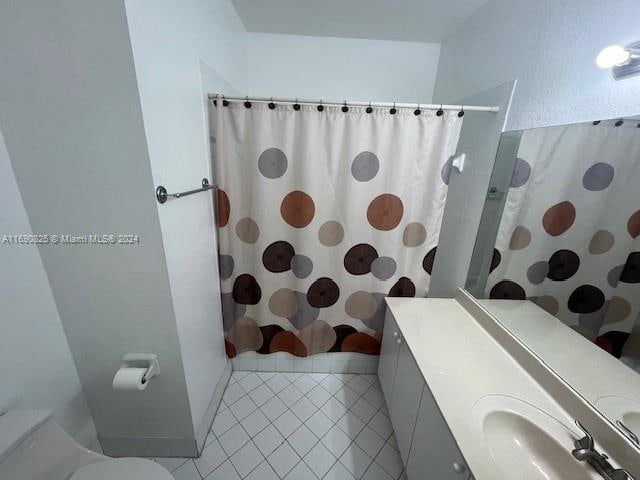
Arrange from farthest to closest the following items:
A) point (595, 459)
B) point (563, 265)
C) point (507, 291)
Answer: point (507, 291)
point (563, 265)
point (595, 459)

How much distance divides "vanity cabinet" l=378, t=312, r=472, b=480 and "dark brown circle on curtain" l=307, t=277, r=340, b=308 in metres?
0.37

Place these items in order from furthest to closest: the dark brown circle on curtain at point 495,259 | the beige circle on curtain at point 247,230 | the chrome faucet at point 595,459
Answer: the beige circle on curtain at point 247,230 → the dark brown circle on curtain at point 495,259 → the chrome faucet at point 595,459

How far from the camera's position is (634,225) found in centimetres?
70

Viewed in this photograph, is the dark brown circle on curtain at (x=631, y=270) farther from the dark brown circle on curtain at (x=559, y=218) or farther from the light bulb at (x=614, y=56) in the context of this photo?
the light bulb at (x=614, y=56)

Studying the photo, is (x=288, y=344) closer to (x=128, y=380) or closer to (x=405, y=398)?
(x=405, y=398)

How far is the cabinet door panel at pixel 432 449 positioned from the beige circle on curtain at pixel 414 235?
80 centimetres

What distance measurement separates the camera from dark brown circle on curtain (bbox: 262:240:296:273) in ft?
4.91

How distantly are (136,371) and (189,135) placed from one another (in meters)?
0.99

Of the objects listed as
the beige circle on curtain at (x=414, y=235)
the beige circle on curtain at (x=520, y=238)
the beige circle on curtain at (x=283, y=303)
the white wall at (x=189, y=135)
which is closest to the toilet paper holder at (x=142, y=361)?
the white wall at (x=189, y=135)

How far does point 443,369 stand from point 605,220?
754mm

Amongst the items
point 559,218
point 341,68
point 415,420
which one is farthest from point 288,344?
point 341,68

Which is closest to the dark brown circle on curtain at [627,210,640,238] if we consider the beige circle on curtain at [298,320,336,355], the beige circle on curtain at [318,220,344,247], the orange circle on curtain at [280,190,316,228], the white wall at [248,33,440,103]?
the beige circle on curtain at [318,220,344,247]

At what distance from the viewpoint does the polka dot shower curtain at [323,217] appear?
4.28ft

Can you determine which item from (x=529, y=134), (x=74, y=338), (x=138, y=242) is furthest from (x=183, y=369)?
(x=529, y=134)
